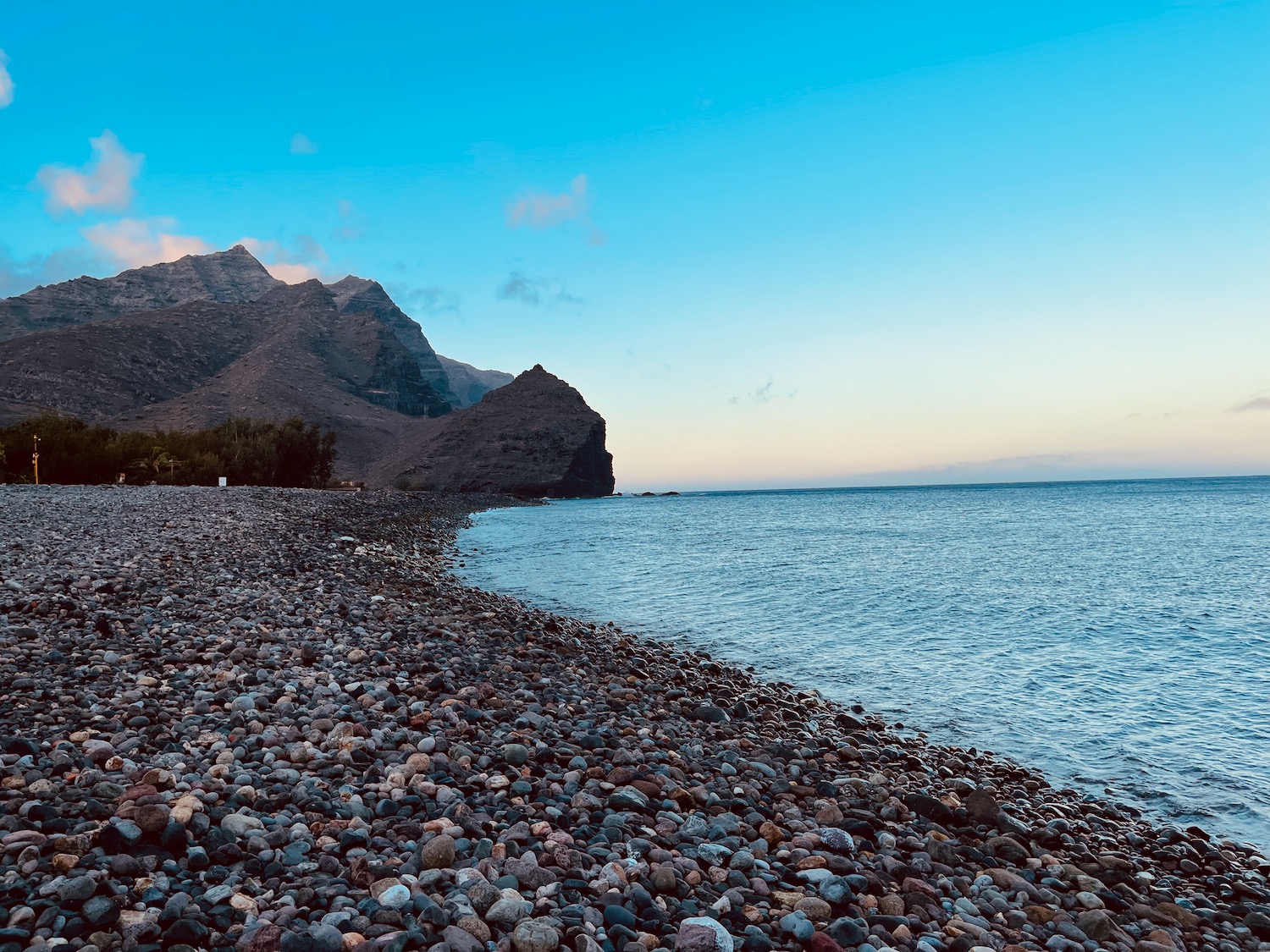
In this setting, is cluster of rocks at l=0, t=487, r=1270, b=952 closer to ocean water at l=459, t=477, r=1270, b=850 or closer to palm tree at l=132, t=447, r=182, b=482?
ocean water at l=459, t=477, r=1270, b=850

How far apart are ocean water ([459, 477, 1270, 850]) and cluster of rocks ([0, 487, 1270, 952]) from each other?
1610 mm

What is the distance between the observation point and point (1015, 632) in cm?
1914

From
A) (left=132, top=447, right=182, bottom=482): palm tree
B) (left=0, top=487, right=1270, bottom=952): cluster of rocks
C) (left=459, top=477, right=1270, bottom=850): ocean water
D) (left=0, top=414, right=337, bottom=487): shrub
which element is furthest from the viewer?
(left=132, top=447, right=182, bottom=482): palm tree

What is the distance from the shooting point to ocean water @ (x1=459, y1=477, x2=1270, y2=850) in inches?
402

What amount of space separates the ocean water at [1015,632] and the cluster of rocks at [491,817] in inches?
63.4

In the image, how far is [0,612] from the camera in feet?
34.7

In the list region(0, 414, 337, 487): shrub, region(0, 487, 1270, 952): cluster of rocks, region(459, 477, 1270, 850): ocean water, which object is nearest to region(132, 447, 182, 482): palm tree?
region(0, 414, 337, 487): shrub

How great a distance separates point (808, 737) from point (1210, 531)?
204ft

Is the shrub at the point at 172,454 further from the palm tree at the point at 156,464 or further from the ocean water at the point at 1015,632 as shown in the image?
the ocean water at the point at 1015,632

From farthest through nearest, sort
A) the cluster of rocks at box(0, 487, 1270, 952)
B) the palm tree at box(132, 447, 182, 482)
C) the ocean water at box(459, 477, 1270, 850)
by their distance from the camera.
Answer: the palm tree at box(132, 447, 182, 482) < the ocean water at box(459, 477, 1270, 850) < the cluster of rocks at box(0, 487, 1270, 952)

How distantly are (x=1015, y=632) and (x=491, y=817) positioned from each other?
17.8m

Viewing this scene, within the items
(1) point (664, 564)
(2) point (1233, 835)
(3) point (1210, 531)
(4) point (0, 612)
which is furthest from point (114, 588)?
(3) point (1210, 531)

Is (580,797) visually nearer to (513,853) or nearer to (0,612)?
(513,853)

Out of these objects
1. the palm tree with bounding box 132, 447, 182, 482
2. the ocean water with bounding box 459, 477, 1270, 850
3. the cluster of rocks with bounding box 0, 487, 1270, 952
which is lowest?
the ocean water with bounding box 459, 477, 1270, 850
